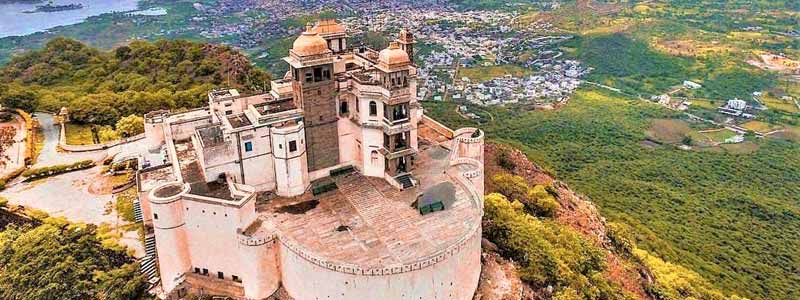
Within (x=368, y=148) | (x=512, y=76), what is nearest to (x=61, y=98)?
(x=368, y=148)

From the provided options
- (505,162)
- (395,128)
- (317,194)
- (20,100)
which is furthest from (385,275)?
(20,100)

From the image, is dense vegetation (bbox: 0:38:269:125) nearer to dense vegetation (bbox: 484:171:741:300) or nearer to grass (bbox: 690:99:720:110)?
dense vegetation (bbox: 484:171:741:300)

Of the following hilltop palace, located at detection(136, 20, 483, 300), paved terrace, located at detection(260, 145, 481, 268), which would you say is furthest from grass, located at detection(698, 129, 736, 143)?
paved terrace, located at detection(260, 145, 481, 268)

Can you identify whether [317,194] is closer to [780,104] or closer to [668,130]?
[668,130]

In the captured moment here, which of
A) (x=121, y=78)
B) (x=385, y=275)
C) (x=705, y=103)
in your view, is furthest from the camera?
(x=705, y=103)

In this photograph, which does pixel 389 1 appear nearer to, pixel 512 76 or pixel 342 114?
pixel 512 76

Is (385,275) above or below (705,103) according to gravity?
above
